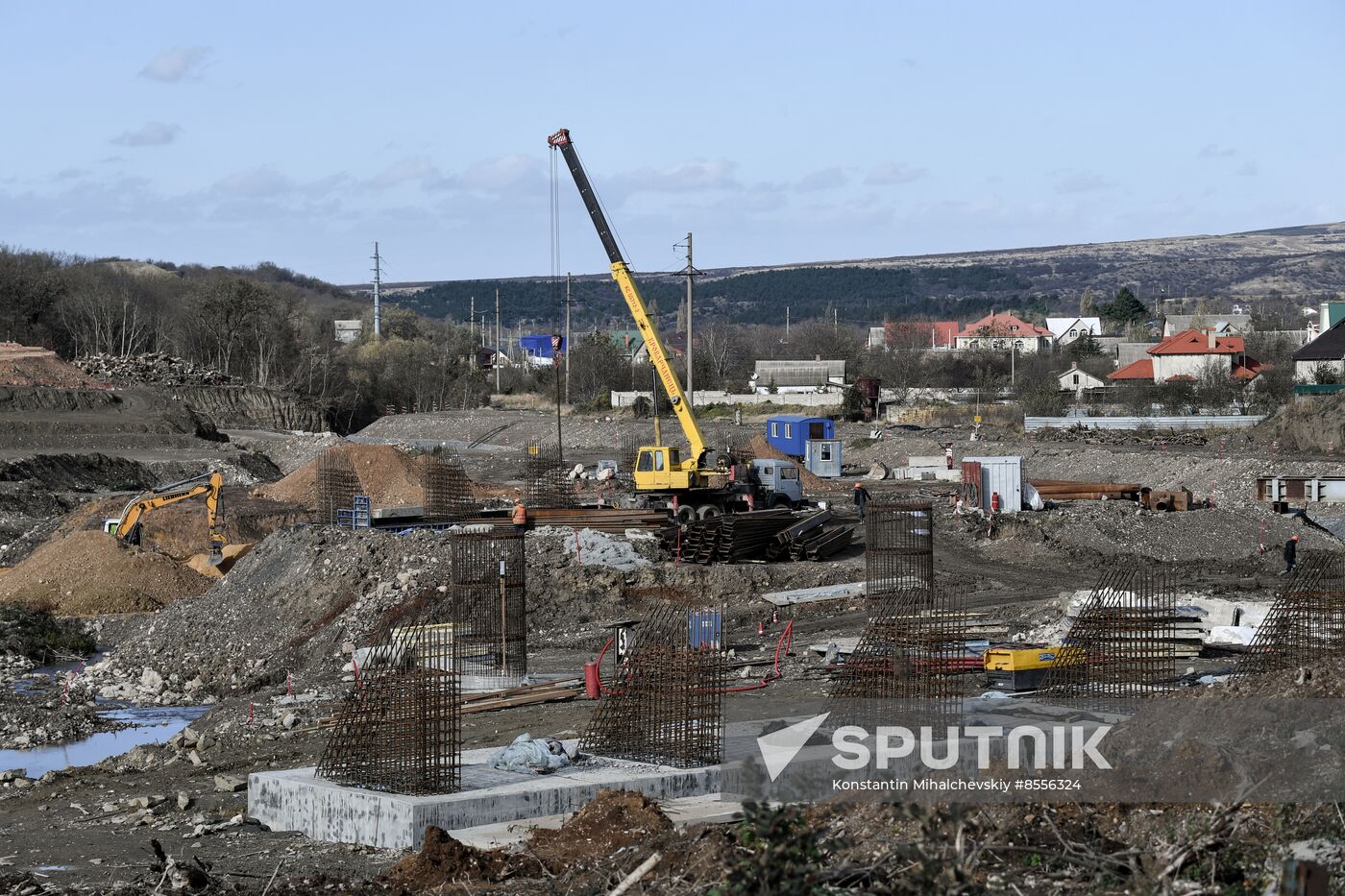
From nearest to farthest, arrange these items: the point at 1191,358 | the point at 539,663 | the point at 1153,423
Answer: the point at 539,663, the point at 1153,423, the point at 1191,358

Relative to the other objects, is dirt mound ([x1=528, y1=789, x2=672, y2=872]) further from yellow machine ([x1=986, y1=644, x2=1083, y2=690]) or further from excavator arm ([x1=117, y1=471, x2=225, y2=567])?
excavator arm ([x1=117, y1=471, x2=225, y2=567])

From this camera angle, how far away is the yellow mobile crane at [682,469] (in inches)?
1195

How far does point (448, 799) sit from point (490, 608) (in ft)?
27.5

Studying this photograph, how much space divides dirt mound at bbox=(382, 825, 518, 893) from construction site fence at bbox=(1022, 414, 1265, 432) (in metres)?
45.2

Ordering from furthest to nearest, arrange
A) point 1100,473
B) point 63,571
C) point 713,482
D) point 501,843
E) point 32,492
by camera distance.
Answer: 1. point 1100,473
2. point 32,492
3. point 713,482
4. point 63,571
5. point 501,843

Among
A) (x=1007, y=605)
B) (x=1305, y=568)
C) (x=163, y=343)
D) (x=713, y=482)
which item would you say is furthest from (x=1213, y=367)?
(x=163, y=343)

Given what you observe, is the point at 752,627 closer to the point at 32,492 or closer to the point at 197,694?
the point at 197,694

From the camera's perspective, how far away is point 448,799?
11.2 metres

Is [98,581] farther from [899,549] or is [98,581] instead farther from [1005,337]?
[1005,337]

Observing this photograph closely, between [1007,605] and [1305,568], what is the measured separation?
757 centimetres

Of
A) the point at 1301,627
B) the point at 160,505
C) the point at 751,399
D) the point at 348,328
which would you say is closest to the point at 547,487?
the point at 160,505

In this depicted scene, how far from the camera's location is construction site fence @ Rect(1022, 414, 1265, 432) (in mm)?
51312

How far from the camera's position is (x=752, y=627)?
2280 centimetres

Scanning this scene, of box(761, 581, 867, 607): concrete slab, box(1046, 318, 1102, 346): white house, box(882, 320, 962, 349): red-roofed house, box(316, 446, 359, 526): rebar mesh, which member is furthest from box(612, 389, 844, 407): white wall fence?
box(1046, 318, 1102, 346): white house
